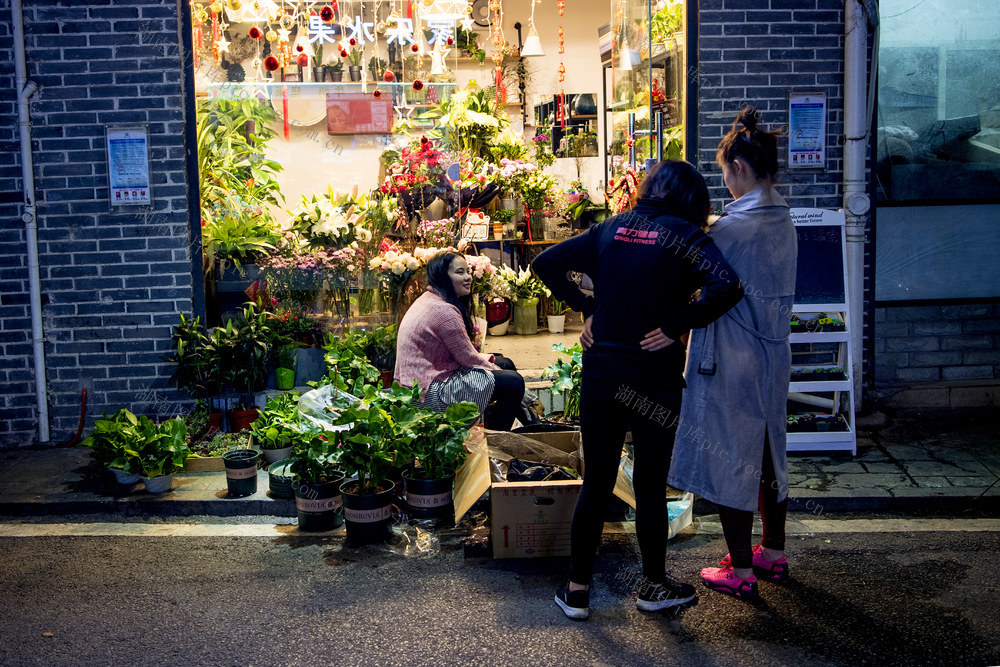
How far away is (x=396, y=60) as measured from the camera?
891 cm

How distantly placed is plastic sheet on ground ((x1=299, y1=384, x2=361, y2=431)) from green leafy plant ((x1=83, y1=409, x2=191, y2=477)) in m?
0.86

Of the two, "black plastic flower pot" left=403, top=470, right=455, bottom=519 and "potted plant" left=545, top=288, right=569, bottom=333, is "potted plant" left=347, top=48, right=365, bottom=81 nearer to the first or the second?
"potted plant" left=545, top=288, right=569, bottom=333

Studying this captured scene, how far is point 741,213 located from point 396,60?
5.82m

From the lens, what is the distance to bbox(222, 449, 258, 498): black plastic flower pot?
561 cm

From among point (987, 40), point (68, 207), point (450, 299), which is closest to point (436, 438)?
point (450, 299)

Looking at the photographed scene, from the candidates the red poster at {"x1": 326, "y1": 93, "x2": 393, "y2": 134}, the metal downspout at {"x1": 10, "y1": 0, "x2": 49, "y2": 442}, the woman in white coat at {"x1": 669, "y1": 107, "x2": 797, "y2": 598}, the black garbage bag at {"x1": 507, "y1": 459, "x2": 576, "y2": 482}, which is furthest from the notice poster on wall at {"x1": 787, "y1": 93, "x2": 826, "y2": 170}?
the metal downspout at {"x1": 10, "y1": 0, "x2": 49, "y2": 442}

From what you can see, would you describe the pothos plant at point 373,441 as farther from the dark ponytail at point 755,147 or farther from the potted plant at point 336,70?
the potted plant at point 336,70

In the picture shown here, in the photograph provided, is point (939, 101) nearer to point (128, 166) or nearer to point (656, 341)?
point (656, 341)

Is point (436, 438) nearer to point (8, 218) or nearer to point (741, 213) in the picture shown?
point (741, 213)

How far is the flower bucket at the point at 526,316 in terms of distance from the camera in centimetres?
988

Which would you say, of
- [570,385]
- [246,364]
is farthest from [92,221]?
[570,385]

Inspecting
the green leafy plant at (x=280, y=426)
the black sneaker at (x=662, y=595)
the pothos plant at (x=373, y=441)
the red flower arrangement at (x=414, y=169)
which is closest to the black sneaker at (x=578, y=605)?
the black sneaker at (x=662, y=595)

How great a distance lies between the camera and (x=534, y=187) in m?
10.1

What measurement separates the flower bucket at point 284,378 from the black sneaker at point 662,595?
3.91m
